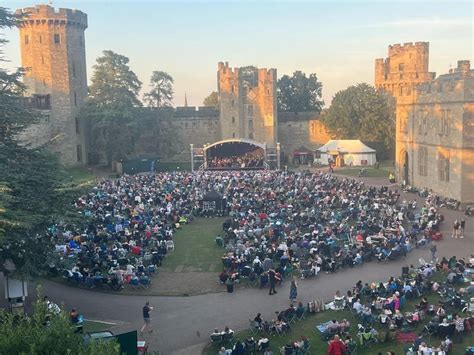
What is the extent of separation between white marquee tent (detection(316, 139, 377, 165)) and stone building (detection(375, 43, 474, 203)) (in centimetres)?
1450

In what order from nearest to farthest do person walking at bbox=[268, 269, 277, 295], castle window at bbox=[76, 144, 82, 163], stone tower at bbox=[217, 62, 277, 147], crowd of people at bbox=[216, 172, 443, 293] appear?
person walking at bbox=[268, 269, 277, 295] → crowd of people at bbox=[216, 172, 443, 293] → castle window at bbox=[76, 144, 82, 163] → stone tower at bbox=[217, 62, 277, 147]

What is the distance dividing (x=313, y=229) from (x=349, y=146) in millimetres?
35522

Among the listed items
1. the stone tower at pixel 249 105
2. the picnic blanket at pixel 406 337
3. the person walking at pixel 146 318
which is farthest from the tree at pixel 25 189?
the stone tower at pixel 249 105

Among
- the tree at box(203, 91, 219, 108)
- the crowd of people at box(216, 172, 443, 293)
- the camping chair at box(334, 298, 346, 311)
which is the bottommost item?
the camping chair at box(334, 298, 346, 311)

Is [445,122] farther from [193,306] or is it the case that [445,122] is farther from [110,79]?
[110,79]

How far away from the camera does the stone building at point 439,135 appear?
3359cm

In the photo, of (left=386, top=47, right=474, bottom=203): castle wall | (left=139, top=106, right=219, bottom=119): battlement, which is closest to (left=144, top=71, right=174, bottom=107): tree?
(left=139, top=106, right=219, bottom=119): battlement

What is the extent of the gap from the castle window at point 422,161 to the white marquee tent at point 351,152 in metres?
19.4

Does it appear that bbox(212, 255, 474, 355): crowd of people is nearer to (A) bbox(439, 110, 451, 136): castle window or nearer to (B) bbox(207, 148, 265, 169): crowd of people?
(A) bbox(439, 110, 451, 136): castle window

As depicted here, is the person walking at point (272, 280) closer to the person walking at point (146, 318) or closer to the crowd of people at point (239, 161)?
the person walking at point (146, 318)

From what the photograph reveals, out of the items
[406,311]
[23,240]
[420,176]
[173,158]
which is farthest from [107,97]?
[406,311]

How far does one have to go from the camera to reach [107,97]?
60906 mm

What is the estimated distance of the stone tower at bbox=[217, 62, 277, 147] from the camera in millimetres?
68125

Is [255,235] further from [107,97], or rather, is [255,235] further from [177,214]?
[107,97]
